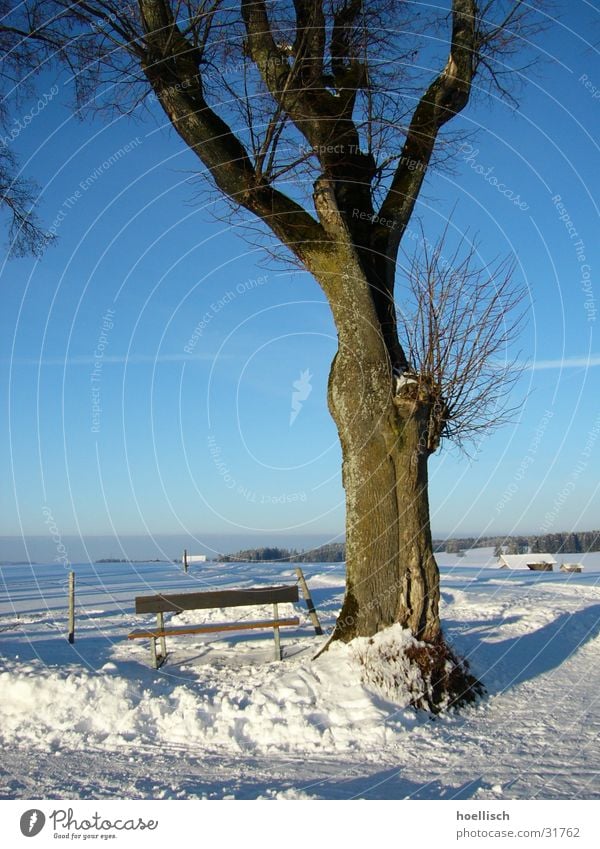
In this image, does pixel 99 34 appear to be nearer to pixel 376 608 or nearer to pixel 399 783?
pixel 376 608

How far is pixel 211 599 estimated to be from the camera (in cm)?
948

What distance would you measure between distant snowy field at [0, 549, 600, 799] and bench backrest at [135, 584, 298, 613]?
67 cm

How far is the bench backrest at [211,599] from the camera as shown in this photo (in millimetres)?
8945

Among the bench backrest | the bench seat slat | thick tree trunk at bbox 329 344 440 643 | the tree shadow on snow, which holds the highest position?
thick tree trunk at bbox 329 344 440 643

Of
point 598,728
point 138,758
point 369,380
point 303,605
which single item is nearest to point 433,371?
point 369,380

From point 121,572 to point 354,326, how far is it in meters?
20.7

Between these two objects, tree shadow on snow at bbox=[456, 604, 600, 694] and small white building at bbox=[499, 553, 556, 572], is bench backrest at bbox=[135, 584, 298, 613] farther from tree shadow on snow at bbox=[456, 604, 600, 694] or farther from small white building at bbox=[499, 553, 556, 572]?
small white building at bbox=[499, 553, 556, 572]

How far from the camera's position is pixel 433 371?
791 centimetres

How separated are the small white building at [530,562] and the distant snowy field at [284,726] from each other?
13396mm

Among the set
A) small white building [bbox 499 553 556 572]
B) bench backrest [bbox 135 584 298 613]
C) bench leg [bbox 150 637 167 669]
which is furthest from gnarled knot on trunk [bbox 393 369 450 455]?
small white building [bbox 499 553 556 572]

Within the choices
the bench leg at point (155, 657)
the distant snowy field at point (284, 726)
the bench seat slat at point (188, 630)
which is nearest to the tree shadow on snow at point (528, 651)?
the distant snowy field at point (284, 726)

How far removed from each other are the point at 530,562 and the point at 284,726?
19915 mm

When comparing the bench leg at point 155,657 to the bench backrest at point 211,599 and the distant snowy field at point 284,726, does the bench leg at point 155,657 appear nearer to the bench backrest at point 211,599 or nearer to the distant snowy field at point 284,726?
the distant snowy field at point 284,726

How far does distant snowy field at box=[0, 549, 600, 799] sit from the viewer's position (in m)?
5.00
